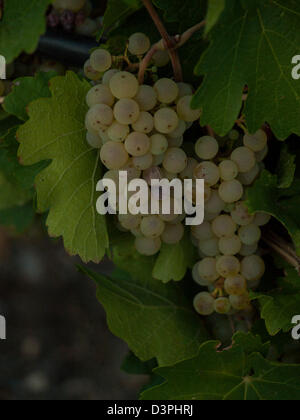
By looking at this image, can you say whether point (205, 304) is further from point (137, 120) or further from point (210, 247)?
point (137, 120)

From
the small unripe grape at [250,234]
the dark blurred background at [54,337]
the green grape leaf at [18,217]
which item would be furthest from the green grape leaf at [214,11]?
the dark blurred background at [54,337]

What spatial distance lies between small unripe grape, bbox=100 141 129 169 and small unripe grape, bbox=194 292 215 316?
0.82 ft

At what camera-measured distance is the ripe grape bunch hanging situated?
65cm

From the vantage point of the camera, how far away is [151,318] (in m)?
0.81

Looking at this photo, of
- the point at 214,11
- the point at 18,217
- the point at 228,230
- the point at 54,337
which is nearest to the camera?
the point at 214,11

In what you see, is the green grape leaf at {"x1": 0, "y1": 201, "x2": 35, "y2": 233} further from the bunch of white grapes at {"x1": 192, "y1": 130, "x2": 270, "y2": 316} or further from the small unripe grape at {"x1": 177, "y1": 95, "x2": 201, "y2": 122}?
the small unripe grape at {"x1": 177, "y1": 95, "x2": 201, "y2": 122}

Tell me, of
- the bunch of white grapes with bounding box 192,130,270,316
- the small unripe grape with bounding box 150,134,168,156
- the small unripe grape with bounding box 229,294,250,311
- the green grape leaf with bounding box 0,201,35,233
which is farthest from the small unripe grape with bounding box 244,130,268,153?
the green grape leaf with bounding box 0,201,35,233

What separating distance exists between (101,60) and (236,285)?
1.09 feet

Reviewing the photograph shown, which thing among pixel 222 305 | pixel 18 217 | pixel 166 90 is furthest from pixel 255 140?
pixel 18 217

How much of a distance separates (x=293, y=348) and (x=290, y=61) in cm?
40

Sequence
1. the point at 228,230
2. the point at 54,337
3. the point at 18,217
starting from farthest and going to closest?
the point at 54,337 → the point at 18,217 → the point at 228,230

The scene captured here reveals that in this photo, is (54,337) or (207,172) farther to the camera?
(54,337)

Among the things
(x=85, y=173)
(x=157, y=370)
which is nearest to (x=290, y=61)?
(x=85, y=173)

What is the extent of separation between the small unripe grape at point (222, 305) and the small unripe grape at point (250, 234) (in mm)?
91
